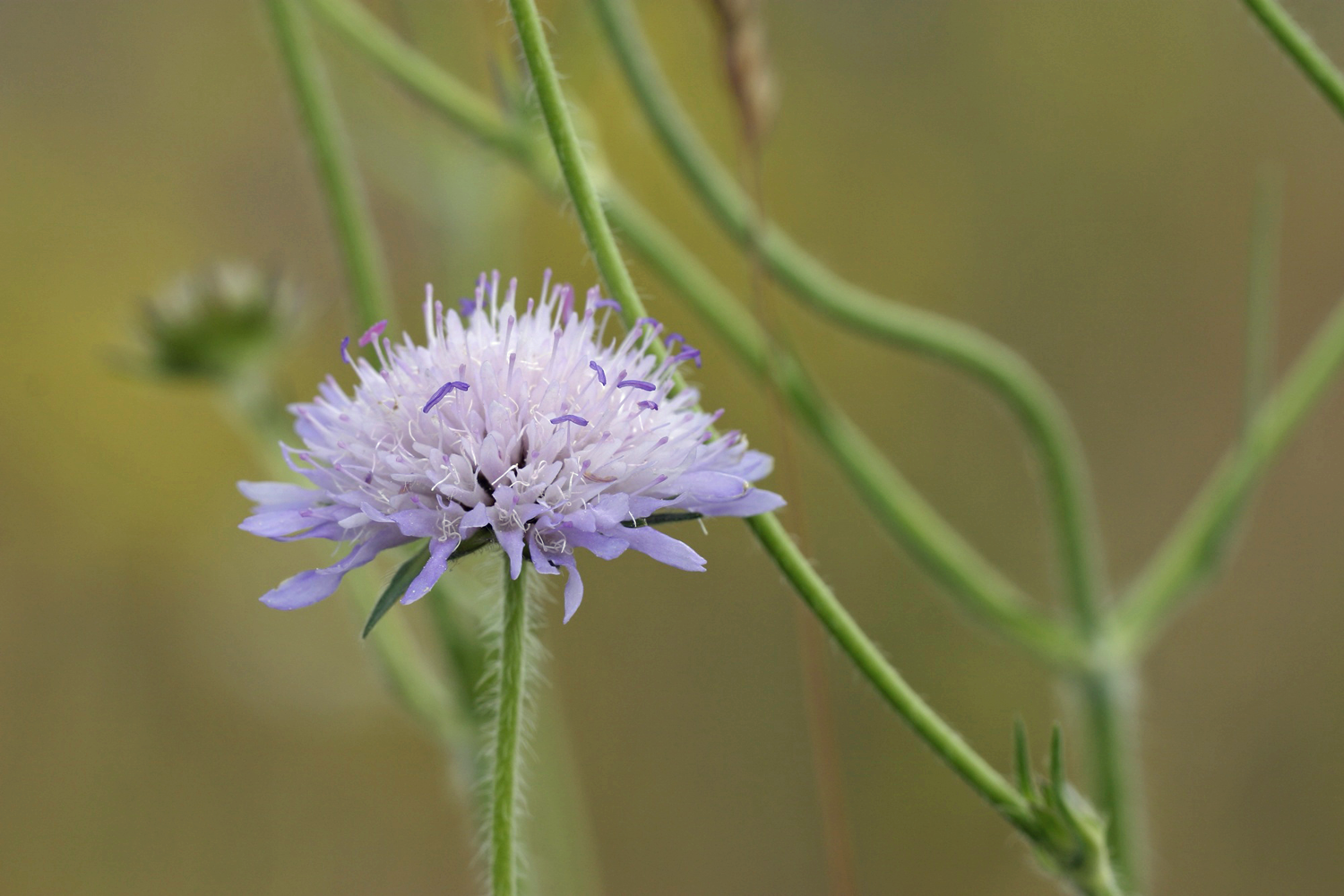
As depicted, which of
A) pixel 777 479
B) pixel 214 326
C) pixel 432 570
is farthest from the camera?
pixel 777 479

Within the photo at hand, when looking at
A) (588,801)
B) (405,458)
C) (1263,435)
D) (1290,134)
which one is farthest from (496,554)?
(1290,134)

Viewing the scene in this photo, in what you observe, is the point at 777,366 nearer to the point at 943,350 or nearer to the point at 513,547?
the point at 943,350

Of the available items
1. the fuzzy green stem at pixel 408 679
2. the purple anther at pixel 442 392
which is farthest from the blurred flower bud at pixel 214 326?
the purple anther at pixel 442 392

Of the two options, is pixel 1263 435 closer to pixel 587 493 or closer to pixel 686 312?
pixel 587 493

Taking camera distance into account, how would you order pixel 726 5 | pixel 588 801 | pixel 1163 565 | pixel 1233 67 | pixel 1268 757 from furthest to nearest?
pixel 1233 67 → pixel 588 801 → pixel 1268 757 → pixel 1163 565 → pixel 726 5

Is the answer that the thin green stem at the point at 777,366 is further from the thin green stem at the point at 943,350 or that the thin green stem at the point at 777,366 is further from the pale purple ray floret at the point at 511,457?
the pale purple ray floret at the point at 511,457

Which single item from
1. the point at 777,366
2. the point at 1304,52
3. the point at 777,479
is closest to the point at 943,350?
the point at 777,366

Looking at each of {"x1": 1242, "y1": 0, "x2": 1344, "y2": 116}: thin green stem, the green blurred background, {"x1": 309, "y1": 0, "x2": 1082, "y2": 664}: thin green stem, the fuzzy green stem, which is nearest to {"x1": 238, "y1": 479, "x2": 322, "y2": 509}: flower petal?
the fuzzy green stem
